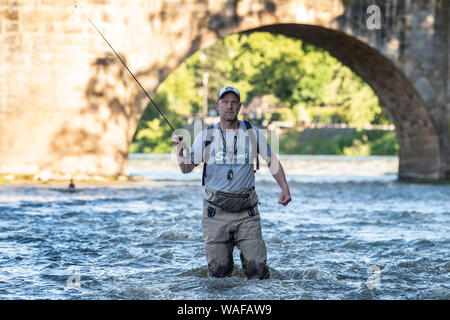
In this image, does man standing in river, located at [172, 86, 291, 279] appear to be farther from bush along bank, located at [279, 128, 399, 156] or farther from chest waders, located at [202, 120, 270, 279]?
bush along bank, located at [279, 128, 399, 156]

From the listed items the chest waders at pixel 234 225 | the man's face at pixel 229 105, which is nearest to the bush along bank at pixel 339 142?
the chest waders at pixel 234 225

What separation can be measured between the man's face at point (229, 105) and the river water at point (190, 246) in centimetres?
132

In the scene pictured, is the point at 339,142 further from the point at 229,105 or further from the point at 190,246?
the point at 229,105

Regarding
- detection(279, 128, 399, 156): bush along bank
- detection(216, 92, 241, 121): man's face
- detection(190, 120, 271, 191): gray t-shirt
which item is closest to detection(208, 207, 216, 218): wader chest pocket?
detection(190, 120, 271, 191): gray t-shirt

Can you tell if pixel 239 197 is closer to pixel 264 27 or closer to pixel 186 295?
pixel 186 295

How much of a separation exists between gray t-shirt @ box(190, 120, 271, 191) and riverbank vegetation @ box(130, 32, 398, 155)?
18.8m

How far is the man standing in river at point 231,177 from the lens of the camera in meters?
6.27

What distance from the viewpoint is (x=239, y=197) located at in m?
6.29

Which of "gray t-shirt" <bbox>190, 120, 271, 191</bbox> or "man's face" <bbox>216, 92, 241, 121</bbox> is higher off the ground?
"man's face" <bbox>216, 92, 241, 121</bbox>

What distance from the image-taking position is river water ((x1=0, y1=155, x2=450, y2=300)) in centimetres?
644

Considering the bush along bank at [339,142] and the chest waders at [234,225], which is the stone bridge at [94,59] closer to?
the chest waders at [234,225]

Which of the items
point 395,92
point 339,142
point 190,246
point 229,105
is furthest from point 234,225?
point 339,142
